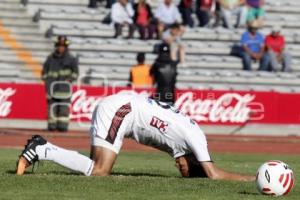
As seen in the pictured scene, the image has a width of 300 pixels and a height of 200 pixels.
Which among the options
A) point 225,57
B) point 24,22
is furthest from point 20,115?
point 225,57

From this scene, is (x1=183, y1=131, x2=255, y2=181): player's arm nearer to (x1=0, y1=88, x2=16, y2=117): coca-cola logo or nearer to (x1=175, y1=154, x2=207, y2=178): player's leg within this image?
(x1=175, y1=154, x2=207, y2=178): player's leg

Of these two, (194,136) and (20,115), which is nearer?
(194,136)

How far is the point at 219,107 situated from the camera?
27125 mm

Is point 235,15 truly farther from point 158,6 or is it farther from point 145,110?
point 145,110

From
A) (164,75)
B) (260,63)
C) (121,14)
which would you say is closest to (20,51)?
(121,14)

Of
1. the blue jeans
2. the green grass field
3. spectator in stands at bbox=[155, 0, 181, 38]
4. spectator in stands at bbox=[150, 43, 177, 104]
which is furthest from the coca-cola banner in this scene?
the green grass field

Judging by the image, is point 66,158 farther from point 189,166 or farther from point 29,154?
point 189,166

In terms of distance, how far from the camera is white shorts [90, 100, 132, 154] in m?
12.7

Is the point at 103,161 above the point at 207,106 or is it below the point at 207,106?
above

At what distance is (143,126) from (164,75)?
9.69 metres

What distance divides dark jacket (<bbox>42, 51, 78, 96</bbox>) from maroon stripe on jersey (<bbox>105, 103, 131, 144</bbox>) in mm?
11767

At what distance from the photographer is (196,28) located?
31.4 m

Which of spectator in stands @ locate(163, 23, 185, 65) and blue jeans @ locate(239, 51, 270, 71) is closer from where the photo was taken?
spectator in stands @ locate(163, 23, 185, 65)

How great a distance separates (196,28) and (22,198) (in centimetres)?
2131
